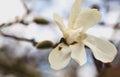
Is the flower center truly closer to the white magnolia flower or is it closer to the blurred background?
the white magnolia flower

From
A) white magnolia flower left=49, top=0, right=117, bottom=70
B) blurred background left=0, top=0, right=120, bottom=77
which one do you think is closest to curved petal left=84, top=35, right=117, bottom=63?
white magnolia flower left=49, top=0, right=117, bottom=70

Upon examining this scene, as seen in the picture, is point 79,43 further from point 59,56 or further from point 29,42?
point 29,42

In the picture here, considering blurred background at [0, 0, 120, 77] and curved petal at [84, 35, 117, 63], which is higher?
curved petal at [84, 35, 117, 63]

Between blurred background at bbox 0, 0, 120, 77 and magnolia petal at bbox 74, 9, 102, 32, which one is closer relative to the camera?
magnolia petal at bbox 74, 9, 102, 32

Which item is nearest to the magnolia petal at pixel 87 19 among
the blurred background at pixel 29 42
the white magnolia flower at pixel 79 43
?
the white magnolia flower at pixel 79 43

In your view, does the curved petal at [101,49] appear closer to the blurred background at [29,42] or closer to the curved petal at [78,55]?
the curved petal at [78,55]

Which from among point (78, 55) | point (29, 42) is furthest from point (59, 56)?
point (29, 42)

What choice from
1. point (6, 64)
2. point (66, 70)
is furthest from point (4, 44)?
point (66, 70)
